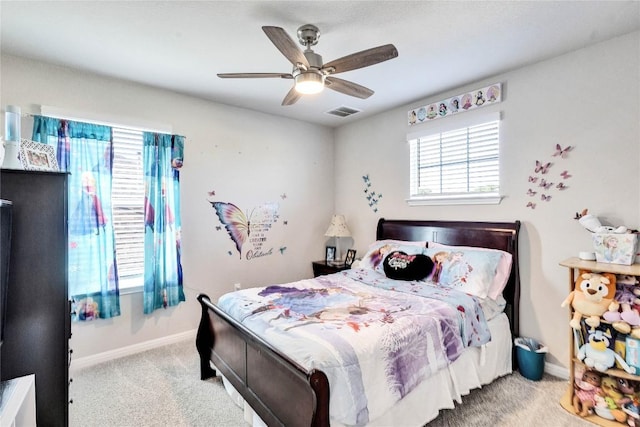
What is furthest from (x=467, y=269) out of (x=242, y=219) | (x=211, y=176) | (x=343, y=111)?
(x=211, y=176)

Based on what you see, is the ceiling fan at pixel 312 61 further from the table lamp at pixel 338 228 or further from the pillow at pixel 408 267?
the table lamp at pixel 338 228

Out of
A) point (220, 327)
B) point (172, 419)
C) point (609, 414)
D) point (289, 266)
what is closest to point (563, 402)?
point (609, 414)

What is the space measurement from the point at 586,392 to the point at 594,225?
116 centimetres

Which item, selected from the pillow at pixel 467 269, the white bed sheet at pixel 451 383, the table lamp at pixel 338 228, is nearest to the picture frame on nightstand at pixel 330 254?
the table lamp at pixel 338 228

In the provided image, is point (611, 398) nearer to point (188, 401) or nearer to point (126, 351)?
point (188, 401)

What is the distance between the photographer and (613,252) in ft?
7.05

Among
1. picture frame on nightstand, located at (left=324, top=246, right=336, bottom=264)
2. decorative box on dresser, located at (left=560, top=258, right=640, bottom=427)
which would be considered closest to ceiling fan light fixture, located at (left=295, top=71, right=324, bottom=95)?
decorative box on dresser, located at (left=560, top=258, right=640, bottom=427)

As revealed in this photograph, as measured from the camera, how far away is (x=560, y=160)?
2572 mm

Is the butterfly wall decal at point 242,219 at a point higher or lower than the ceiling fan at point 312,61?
lower

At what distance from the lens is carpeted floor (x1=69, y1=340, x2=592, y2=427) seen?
6.72 ft

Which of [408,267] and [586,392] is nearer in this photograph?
[586,392]

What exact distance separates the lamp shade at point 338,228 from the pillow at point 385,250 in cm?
69

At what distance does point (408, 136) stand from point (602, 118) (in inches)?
67.9

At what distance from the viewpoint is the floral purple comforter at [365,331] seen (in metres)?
1.57
